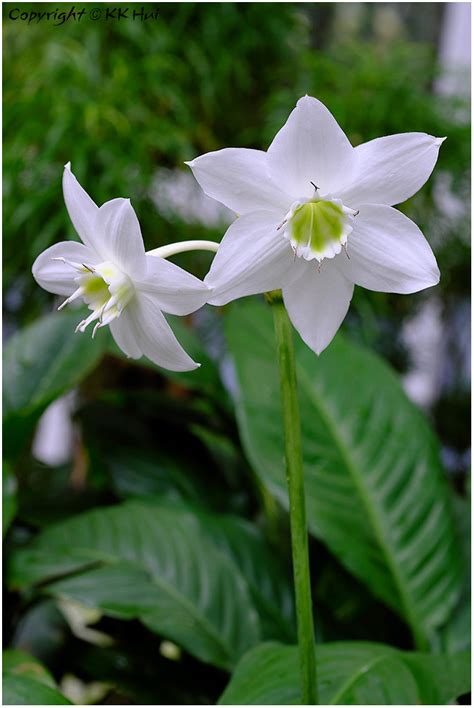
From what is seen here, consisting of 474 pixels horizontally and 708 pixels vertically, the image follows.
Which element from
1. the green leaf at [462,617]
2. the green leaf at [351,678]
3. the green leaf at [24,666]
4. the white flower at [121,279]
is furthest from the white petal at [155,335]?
the green leaf at [462,617]

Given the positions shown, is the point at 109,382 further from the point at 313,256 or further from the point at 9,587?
the point at 313,256

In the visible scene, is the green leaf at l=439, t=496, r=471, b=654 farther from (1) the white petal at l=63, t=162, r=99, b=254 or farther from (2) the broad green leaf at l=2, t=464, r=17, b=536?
(1) the white petal at l=63, t=162, r=99, b=254

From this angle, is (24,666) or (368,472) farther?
(368,472)

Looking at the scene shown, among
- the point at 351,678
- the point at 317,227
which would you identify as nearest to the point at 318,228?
the point at 317,227

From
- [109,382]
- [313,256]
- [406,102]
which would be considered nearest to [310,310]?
[313,256]

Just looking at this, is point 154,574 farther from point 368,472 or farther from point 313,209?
point 313,209

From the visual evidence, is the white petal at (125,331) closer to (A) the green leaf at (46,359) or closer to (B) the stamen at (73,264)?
(B) the stamen at (73,264)
